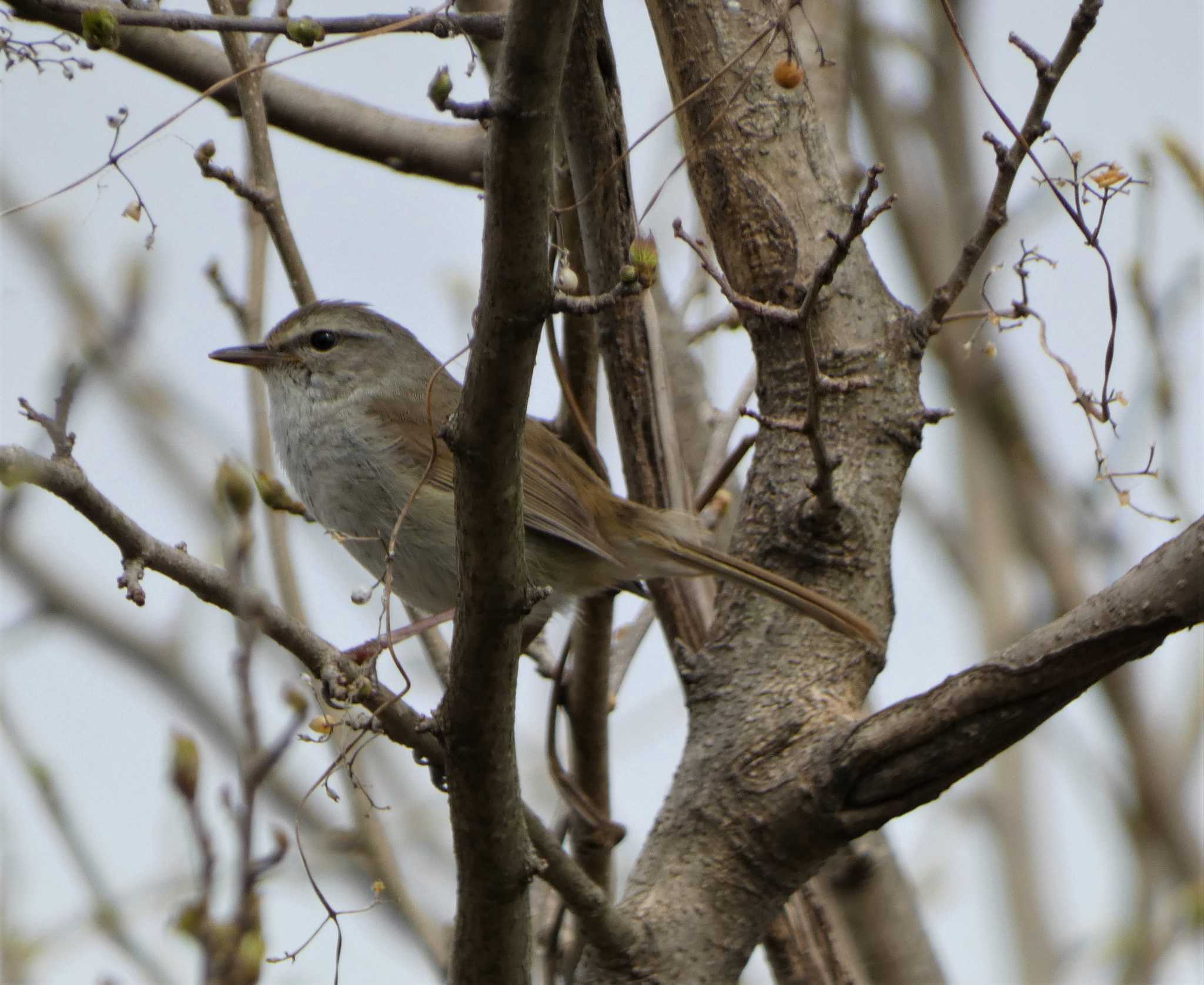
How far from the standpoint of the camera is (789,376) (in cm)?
313

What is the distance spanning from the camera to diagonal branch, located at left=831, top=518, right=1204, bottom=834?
193 cm

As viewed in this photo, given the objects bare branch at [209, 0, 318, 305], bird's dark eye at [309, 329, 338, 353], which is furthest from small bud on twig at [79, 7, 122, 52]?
bird's dark eye at [309, 329, 338, 353]

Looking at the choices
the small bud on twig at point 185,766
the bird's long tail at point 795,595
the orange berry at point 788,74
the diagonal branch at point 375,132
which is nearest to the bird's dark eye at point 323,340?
the diagonal branch at point 375,132

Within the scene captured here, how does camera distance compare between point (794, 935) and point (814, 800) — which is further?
point (794, 935)

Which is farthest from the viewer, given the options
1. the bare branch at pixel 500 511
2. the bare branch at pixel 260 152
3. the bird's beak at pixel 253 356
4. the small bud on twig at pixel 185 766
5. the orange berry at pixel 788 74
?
the bird's beak at pixel 253 356

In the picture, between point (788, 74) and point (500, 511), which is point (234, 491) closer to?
point (500, 511)

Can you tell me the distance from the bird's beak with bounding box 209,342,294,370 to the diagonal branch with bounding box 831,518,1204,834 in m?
2.41

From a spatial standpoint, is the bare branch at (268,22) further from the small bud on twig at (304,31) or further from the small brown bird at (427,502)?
the small brown bird at (427,502)

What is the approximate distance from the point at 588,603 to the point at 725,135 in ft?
4.27

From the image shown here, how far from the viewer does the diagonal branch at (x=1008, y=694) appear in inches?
76.1

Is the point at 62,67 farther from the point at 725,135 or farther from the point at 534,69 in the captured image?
the point at 725,135

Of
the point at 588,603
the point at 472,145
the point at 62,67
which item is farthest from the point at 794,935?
the point at 62,67

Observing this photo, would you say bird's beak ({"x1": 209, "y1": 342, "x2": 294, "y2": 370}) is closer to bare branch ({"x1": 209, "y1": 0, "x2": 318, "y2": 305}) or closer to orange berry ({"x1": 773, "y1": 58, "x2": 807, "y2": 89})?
bare branch ({"x1": 209, "y1": 0, "x2": 318, "y2": 305})

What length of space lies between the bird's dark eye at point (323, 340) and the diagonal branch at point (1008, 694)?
2.40 meters
